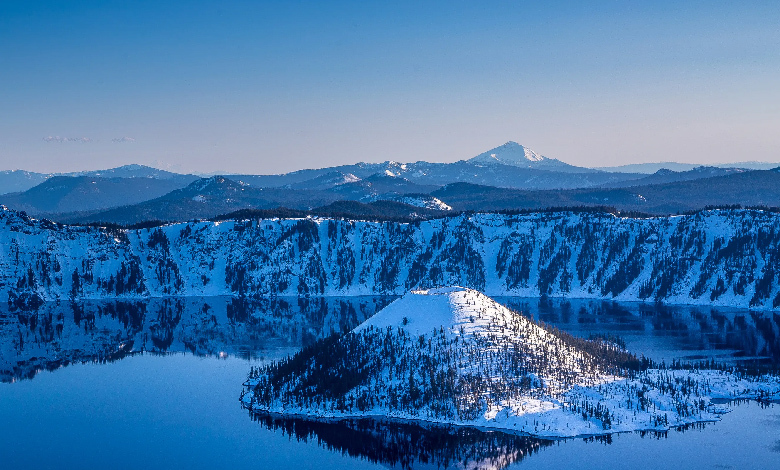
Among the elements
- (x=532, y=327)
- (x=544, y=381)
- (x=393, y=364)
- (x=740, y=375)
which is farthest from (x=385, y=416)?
(x=740, y=375)

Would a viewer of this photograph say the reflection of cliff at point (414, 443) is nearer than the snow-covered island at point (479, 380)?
Yes

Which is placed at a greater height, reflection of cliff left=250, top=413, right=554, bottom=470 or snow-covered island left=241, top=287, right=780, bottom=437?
snow-covered island left=241, top=287, right=780, bottom=437

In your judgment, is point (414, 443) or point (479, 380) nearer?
point (414, 443)

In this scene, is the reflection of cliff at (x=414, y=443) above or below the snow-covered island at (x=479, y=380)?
below

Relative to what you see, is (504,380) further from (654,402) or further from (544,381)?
(654,402)

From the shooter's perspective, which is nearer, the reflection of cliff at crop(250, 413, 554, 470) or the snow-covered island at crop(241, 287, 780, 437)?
the reflection of cliff at crop(250, 413, 554, 470)
